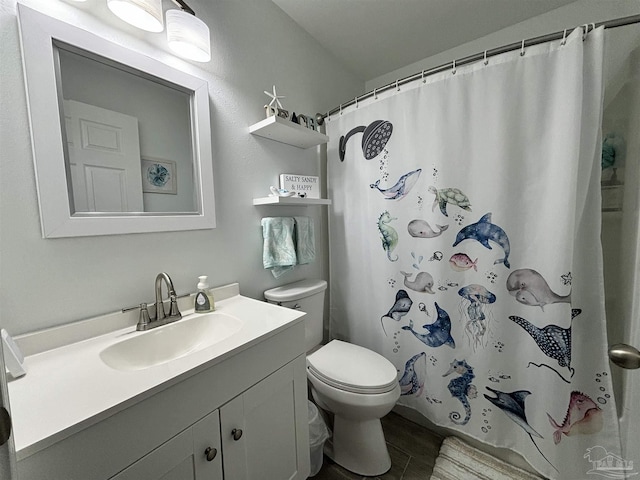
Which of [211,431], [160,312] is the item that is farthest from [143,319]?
[211,431]

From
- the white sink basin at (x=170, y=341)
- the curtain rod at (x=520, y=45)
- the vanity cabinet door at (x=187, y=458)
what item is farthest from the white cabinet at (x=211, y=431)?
the curtain rod at (x=520, y=45)

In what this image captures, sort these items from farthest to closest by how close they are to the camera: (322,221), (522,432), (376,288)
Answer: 1. (322,221)
2. (376,288)
3. (522,432)

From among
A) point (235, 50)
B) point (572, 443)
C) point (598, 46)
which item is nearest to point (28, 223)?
point (235, 50)

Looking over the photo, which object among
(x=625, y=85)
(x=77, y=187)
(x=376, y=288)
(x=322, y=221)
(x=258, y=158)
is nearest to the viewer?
(x=77, y=187)

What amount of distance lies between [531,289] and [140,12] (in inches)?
73.4

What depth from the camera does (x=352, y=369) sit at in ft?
4.14

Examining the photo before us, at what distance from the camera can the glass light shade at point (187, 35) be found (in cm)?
94

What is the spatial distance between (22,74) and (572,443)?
2.42 m

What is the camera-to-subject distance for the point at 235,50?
126 centimetres

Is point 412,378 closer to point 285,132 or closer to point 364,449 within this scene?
point 364,449

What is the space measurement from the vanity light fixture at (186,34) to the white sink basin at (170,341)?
1.06 m

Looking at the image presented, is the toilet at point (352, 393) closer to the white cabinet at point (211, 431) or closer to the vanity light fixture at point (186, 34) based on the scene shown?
the white cabinet at point (211, 431)

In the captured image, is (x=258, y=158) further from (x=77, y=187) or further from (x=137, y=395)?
(x=137, y=395)

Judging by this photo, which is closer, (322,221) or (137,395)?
(137,395)
